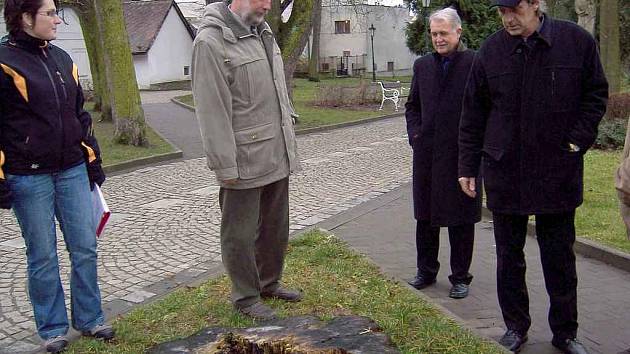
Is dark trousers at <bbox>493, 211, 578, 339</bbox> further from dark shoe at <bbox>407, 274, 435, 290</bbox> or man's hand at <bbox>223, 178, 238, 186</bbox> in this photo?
man's hand at <bbox>223, 178, 238, 186</bbox>

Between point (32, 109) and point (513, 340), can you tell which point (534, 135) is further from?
point (32, 109)

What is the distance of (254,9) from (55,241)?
5.94 feet

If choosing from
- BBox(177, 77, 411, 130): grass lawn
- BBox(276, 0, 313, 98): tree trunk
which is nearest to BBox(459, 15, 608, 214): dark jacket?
BBox(276, 0, 313, 98): tree trunk

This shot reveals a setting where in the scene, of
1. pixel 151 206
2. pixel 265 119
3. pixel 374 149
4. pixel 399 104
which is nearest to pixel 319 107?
pixel 399 104

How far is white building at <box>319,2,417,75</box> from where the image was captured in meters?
62.9

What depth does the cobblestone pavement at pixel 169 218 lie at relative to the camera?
5.95 m

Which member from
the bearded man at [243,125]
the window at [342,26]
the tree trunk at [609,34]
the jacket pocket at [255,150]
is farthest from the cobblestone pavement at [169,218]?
the window at [342,26]

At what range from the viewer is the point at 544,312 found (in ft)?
16.8

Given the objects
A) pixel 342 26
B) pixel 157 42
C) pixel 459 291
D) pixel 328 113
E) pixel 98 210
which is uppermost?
pixel 342 26

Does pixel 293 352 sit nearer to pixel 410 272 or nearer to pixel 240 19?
pixel 240 19

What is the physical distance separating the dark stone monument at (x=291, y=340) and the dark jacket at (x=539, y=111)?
1279 millimetres

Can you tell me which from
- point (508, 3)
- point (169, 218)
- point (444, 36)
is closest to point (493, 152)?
point (508, 3)

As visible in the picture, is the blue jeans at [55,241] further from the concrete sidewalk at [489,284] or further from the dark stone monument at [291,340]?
the concrete sidewalk at [489,284]

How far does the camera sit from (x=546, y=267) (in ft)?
13.9
